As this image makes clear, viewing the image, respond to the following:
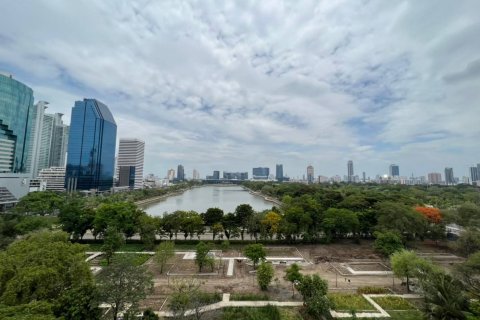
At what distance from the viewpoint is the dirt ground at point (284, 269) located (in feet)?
46.6

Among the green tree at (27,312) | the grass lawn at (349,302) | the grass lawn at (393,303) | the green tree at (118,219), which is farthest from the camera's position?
the green tree at (118,219)

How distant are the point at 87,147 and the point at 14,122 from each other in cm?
3222

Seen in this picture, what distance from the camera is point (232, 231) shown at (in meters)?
24.5

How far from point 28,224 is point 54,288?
1683 cm

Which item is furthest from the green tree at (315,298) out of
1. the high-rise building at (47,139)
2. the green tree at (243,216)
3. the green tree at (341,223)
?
the high-rise building at (47,139)

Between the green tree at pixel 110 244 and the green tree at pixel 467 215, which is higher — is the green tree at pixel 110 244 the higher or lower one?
the lower one

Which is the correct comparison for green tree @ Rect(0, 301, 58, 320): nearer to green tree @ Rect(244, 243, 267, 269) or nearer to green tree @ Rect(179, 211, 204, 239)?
green tree @ Rect(244, 243, 267, 269)

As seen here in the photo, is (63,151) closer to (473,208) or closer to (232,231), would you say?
(232,231)

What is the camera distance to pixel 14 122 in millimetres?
45656

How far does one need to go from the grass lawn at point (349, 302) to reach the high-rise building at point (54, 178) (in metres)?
85.1

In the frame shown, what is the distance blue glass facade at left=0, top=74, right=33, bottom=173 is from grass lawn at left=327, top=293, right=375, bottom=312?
54.5 meters

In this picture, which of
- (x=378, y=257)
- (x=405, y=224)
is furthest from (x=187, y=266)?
(x=405, y=224)

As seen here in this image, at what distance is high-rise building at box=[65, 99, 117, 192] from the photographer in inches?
2968

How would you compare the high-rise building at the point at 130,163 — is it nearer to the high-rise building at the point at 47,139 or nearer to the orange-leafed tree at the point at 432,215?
the high-rise building at the point at 47,139
